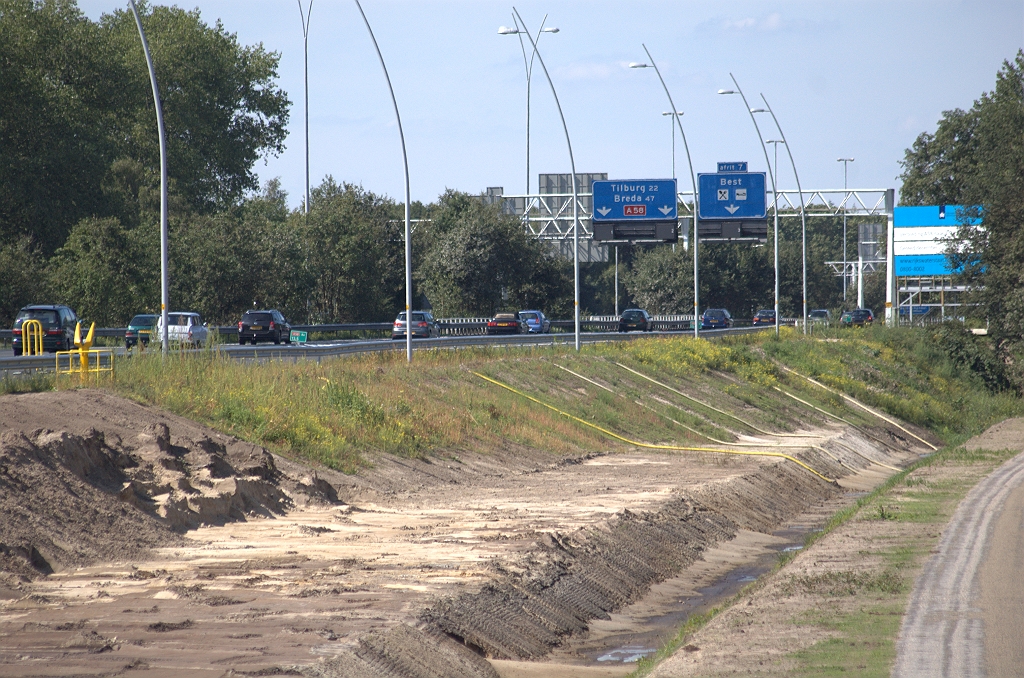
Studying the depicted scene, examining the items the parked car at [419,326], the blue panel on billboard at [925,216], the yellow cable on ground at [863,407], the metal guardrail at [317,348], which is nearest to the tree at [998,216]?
the blue panel on billboard at [925,216]

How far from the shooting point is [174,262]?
191ft

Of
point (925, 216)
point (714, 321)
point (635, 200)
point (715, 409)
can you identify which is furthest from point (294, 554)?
point (714, 321)

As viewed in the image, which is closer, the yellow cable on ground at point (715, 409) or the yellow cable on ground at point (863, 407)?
the yellow cable on ground at point (715, 409)

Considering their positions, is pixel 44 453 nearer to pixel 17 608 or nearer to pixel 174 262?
pixel 17 608

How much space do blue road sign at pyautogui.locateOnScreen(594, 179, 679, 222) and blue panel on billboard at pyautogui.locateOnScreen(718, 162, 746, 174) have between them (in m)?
3.94

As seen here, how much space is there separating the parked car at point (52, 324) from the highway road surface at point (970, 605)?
1092 inches

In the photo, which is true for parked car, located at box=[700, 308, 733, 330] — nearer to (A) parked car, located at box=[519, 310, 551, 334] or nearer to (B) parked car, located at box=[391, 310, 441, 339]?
(A) parked car, located at box=[519, 310, 551, 334]

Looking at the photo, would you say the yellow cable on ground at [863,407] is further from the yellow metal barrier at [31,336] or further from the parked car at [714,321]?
the parked car at [714,321]

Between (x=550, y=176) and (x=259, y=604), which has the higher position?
(x=550, y=176)

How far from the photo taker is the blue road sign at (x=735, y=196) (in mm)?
57438

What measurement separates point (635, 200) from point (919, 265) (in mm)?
21474

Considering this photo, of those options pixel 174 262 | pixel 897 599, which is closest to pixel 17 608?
pixel 897 599

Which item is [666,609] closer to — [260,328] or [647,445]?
[647,445]

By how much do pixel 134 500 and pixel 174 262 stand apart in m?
46.2
